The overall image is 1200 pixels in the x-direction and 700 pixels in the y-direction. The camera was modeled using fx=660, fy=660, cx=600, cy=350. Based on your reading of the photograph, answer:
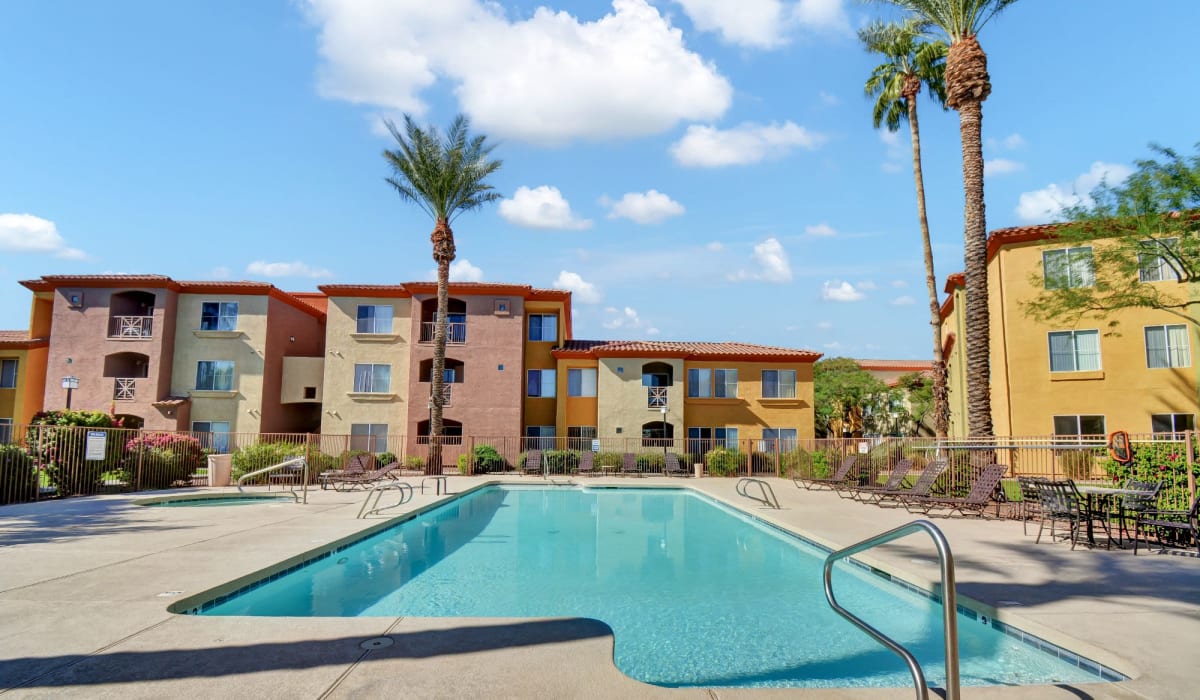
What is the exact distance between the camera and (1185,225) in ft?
63.6

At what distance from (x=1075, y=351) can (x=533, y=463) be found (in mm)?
20290

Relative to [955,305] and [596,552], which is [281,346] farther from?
[955,305]

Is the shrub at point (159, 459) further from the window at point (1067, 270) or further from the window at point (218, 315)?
the window at point (1067, 270)

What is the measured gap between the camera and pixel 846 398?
131ft

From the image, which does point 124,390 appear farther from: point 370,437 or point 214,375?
point 370,437

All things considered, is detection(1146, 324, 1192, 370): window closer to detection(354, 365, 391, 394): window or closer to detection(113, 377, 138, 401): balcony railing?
detection(354, 365, 391, 394): window

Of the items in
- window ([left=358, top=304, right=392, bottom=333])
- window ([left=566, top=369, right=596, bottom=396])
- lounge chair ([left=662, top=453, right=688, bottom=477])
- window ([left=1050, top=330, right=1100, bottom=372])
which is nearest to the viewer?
window ([left=1050, top=330, right=1100, bottom=372])

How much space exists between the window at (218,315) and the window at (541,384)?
14.0 metres

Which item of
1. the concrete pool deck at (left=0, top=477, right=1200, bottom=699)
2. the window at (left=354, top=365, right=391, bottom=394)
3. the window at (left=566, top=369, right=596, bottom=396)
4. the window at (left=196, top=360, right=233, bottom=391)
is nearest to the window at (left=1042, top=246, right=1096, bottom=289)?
the concrete pool deck at (left=0, top=477, right=1200, bottom=699)

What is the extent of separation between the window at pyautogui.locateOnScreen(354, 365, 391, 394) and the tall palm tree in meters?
23.4

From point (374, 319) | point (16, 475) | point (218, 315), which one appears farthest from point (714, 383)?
point (16, 475)

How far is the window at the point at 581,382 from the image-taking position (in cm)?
3180

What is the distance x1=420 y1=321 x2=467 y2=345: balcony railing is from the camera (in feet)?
102

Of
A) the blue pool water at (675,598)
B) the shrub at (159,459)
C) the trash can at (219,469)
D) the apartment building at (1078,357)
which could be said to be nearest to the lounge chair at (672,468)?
the apartment building at (1078,357)
